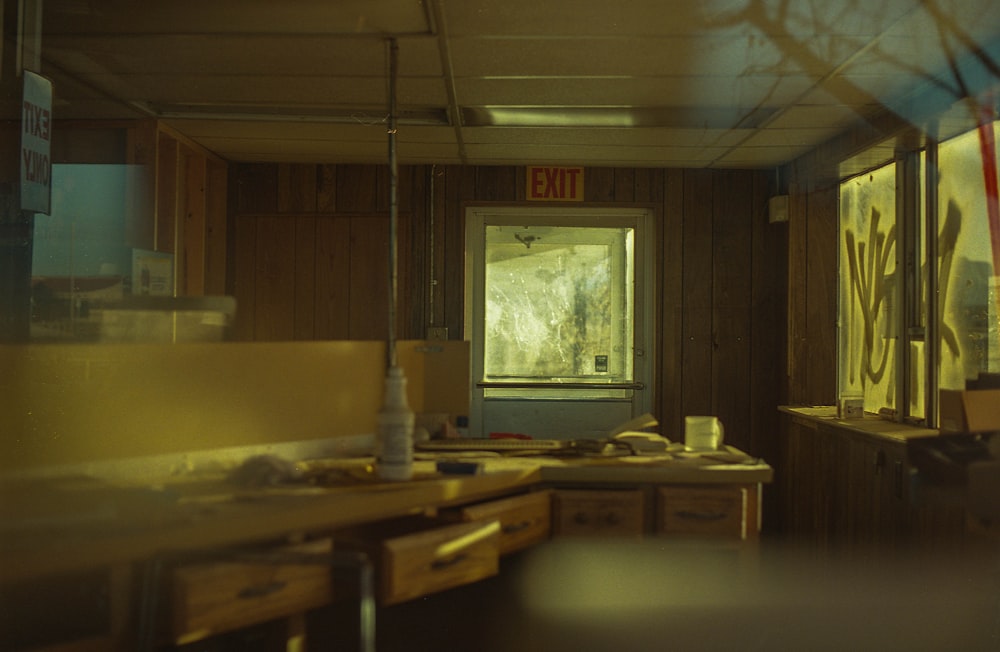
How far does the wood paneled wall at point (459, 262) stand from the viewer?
5.62m

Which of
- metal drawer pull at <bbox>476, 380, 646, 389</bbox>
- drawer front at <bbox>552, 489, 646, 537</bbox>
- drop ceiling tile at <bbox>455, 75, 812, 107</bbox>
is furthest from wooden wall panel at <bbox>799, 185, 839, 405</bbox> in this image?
drawer front at <bbox>552, 489, 646, 537</bbox>

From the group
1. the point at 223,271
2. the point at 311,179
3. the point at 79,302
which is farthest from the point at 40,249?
the point at 311,179

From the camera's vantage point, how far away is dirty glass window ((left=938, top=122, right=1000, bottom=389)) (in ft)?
11.3

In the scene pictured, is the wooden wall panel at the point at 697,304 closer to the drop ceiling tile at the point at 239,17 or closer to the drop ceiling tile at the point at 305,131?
the drop ceiling tile at the point at 305,131

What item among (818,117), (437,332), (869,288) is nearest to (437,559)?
(818,117)

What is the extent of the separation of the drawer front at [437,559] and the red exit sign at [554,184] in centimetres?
368

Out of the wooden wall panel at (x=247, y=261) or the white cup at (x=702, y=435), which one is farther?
the wooden wall panel at (x=247, y=261)

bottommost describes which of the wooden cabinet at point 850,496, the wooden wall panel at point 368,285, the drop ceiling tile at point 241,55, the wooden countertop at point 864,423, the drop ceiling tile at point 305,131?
the wooden cabinet at point 850,496

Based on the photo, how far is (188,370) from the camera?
2236 mm

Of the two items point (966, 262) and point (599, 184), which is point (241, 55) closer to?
point (599, 184)

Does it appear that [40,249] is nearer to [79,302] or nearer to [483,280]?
[79,302]

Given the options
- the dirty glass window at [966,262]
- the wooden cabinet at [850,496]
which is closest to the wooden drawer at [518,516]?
the wooden cabinet at [850,496]

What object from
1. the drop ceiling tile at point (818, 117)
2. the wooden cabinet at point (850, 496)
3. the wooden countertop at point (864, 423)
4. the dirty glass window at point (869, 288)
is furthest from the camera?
the dirty glass window at point (869, 288)

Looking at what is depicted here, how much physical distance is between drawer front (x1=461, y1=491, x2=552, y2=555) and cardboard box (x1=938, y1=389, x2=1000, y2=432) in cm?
152
